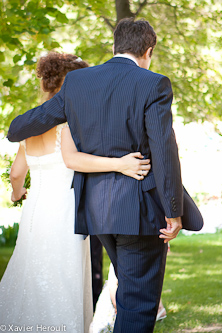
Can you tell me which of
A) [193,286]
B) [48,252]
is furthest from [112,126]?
[193,286]

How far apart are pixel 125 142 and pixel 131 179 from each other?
Answer: 198mm

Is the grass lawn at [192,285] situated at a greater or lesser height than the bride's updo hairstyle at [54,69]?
lesser

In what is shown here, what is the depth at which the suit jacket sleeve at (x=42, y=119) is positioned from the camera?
269 cm

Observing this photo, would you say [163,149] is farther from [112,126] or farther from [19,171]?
[19,171]

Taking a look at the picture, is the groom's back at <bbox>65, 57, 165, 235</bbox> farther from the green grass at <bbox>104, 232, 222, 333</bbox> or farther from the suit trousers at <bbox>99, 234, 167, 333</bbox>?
the green grass at <bbox>104, 232, 222, 333</bbox>

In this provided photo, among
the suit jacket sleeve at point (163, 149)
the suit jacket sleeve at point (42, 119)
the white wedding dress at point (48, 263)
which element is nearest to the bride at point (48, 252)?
the white wedding dress at point (48, 263)

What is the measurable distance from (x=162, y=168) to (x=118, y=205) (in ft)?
1.03

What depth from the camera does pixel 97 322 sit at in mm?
3352

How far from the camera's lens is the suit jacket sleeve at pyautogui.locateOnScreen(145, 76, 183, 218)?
91.2 inches

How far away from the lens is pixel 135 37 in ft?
8.38

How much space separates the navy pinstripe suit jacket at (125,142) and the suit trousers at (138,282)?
107mm

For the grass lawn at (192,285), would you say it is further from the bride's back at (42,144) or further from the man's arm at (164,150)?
the man's arm at (164,150)

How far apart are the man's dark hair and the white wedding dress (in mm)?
806

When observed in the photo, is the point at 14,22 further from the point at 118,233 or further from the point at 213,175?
the point at 213,175
